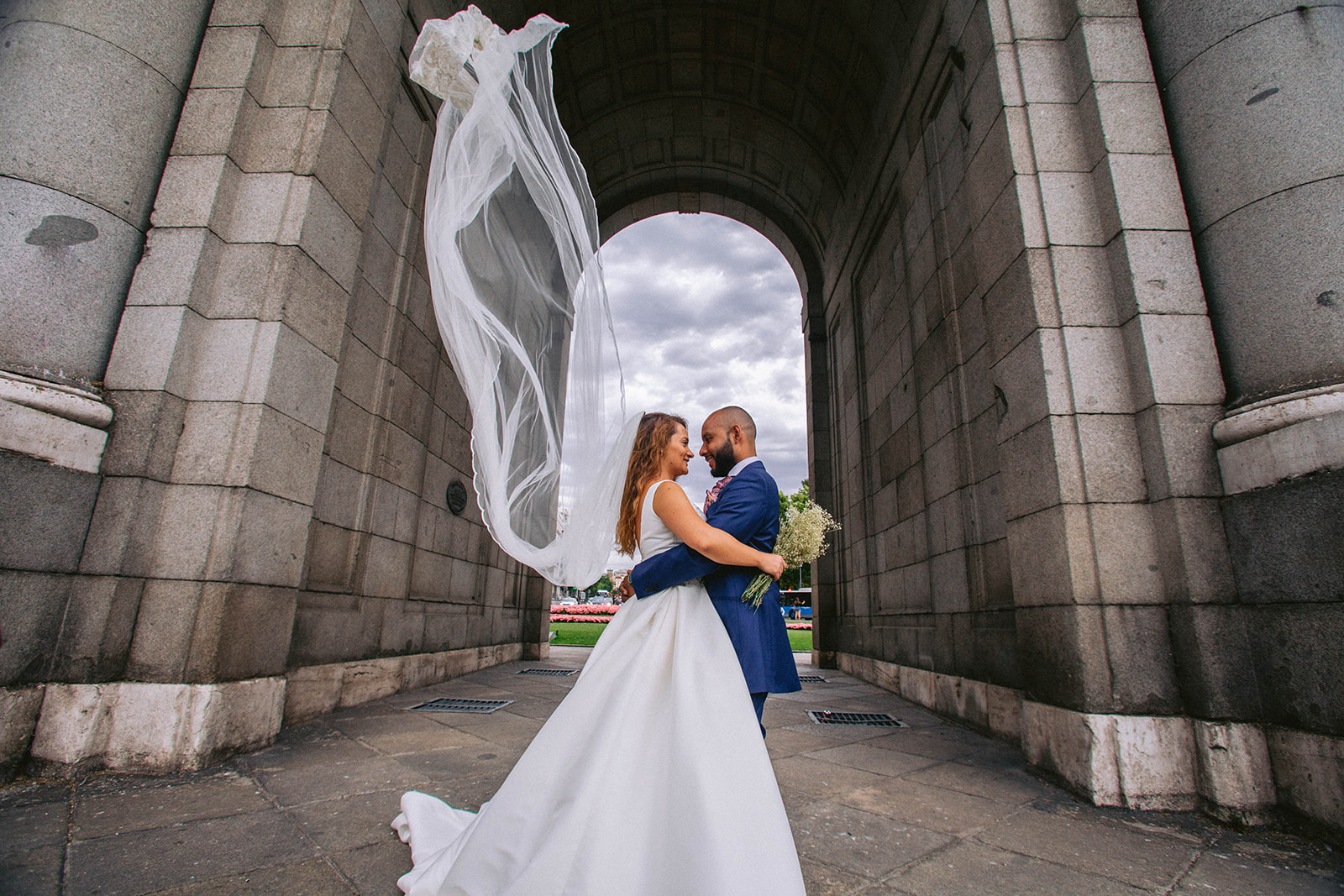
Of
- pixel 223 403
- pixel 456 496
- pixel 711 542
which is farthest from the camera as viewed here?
pixel 456 496

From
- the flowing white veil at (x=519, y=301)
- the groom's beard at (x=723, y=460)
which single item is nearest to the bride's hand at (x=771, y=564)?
the groom's beard at (x=723, y=460)

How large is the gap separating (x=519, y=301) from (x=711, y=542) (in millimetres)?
1403

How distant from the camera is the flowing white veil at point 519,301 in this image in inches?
97.0

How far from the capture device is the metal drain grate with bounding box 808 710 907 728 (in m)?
5.36

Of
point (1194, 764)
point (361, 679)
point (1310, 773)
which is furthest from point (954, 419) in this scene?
point (361, 679)

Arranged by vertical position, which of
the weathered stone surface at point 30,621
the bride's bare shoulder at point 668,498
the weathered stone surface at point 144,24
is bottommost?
the weathered stone surface at point 30,621

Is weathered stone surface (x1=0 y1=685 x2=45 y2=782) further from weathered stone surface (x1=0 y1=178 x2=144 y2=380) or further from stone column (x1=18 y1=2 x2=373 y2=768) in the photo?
weathered stone surface (x1=0 y1=178 x2=144 y2=380)

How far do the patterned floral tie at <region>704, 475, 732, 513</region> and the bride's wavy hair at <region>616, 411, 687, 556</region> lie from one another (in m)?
0.24

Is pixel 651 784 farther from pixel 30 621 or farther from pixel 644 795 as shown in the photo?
pixel 30 621

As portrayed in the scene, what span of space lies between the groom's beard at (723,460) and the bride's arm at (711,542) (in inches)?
11.2

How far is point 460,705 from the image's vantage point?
564cm

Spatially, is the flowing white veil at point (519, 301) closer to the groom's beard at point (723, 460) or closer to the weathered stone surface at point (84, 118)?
the groom's beard at point (723, 460)

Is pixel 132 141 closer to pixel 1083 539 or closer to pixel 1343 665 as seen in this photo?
pixel 1083 539

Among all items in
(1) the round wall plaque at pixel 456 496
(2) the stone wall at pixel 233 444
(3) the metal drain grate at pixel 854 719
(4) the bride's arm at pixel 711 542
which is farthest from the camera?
(1) the round wall plaque at pixel 456 496
